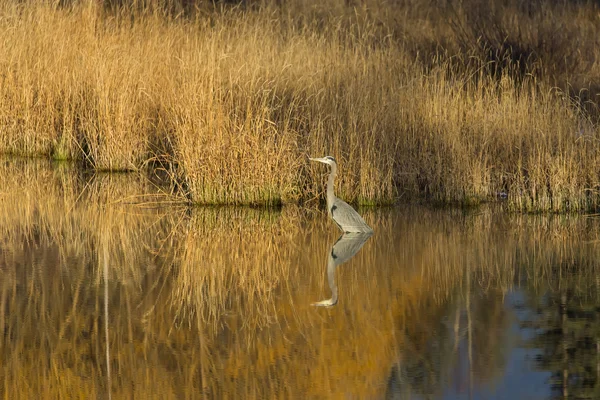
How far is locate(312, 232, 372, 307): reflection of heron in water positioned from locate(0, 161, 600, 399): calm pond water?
0.02 meters

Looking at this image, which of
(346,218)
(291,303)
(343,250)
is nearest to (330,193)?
(346,218)

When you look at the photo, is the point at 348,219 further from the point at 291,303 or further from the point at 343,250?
the point at 291,303

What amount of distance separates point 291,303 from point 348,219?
2.09 m

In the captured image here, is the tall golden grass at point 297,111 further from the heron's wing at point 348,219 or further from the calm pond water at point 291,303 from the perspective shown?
the heron's wing at point 348,219

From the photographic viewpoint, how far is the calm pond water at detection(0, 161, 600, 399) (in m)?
6.12

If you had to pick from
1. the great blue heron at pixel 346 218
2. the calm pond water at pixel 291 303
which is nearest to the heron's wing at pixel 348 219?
the great blue heron at pixel 346 218

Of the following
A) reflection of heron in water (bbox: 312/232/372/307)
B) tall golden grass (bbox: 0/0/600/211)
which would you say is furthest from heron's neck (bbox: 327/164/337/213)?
tall golden grass (bbox: 0/0/600/211)

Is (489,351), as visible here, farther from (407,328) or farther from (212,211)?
(212,211)

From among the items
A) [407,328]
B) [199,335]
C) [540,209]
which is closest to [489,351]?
[407,328]

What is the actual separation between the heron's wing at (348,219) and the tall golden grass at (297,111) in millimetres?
1355

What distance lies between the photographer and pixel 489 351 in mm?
6629

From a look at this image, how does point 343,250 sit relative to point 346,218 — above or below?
below

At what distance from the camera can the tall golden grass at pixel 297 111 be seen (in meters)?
11.0

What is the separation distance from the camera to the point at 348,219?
965 centimetres
